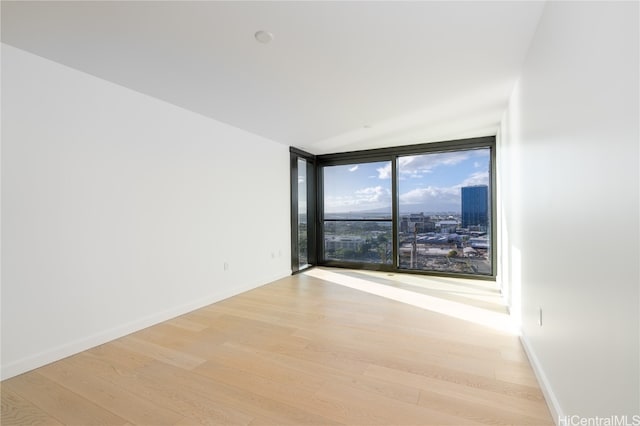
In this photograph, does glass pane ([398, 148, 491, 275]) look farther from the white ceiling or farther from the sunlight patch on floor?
the white ceiling

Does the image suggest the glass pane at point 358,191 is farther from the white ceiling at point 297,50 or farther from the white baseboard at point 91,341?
the white baseboard at point 91,341

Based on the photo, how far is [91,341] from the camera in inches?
98.9

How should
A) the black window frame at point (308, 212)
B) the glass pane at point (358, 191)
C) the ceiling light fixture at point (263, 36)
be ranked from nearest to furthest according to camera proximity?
the ceiling light fixture at point (263, 36) → the black window frame at point (308, 212) → the glass pane at point (358, 191)

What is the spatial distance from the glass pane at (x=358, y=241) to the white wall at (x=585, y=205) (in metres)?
3.41

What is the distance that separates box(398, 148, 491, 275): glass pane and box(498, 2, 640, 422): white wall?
287 cm

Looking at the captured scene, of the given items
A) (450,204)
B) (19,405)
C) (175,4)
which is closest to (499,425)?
(19,405)

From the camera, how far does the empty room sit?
1.24 metres

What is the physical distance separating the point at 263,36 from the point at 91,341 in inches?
109

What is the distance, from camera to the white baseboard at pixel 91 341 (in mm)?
2100

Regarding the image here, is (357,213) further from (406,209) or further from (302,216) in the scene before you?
(302,216)

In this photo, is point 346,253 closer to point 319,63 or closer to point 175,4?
point 319,63

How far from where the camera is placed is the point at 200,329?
9.48 feet

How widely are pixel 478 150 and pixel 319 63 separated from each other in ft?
11.7

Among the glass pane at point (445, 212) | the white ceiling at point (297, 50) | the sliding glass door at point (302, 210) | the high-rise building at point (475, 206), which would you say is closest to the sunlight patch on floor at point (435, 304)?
the sliding glass door at point (302, 210)
